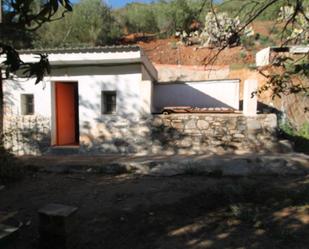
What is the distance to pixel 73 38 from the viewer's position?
25.8 m

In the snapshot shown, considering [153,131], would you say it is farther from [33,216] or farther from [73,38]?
[73,38]

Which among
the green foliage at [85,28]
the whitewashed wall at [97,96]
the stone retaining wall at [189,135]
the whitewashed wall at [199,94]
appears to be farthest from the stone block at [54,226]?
the green foliage at [85,28]

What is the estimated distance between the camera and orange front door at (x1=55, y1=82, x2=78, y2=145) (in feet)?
36.5

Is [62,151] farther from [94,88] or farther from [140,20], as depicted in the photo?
[140,20]

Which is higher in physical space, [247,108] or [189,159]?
[247,108]

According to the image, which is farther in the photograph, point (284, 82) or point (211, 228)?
point (211, 228)

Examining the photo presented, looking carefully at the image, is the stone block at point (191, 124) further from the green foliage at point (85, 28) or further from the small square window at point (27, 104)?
the green foliage at point (85, 28)

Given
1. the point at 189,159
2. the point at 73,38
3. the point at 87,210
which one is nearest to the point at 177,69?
the point at 73,38

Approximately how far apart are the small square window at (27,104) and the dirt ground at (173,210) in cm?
380

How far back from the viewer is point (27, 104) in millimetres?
10938

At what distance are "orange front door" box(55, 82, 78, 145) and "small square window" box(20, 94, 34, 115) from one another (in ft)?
2.57

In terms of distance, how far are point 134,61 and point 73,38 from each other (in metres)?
17.7

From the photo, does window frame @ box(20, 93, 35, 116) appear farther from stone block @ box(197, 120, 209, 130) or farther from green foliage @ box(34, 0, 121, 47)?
green foliage @ box(34, 0, 121, 47)

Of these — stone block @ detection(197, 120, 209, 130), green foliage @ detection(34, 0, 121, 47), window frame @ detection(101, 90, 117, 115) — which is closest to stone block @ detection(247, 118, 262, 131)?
stone block @ detection(197, 120, 209, 130)
